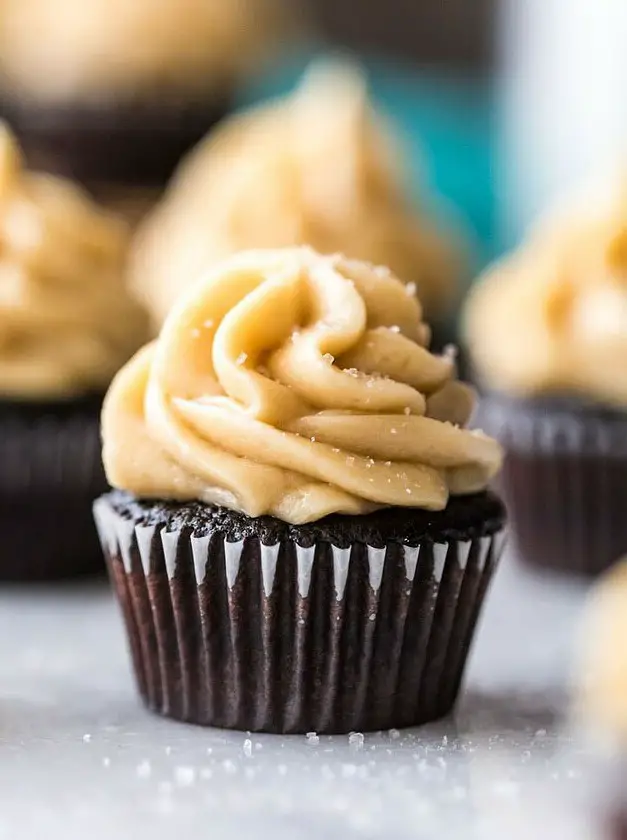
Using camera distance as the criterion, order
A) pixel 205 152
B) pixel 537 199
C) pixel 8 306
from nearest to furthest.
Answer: pixel 8 306 < pixel 205 152 < pixel 537 199

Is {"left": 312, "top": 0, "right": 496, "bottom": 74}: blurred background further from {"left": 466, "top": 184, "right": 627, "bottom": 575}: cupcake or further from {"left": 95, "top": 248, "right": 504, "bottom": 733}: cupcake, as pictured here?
{"left": 95, "top": 248, "right": 504, "bottom": 733}: cupcake

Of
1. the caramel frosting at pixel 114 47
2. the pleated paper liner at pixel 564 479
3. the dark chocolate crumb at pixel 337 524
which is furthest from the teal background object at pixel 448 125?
the dark chocolate crumb at pixel 337 524

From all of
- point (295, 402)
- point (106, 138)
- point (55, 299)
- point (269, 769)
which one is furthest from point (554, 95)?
point (269, 769)

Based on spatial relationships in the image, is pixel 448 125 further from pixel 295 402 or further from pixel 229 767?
pixel 229 767

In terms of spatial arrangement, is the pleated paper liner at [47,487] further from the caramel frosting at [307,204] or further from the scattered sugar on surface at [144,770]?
the scattered sugar on surface at [144,770]

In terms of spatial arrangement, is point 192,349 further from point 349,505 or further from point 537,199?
point 537,199

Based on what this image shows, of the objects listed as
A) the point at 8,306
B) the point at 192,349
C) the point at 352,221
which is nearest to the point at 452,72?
the point at 352,221
